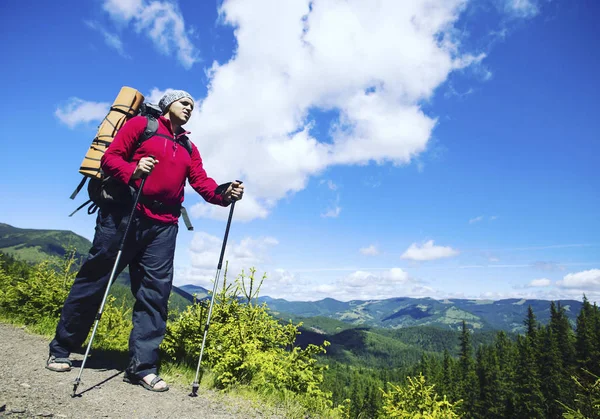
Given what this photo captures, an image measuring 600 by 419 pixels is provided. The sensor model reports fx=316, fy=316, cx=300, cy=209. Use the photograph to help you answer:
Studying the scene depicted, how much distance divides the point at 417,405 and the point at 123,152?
9274 mm

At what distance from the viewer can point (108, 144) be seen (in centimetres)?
428

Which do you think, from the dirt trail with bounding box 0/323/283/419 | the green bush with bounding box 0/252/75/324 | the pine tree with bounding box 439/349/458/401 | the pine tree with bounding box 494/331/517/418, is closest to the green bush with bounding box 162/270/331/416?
the dirt trail with bounding box 0/323/283/419

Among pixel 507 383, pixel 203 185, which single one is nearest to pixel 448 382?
pixel 507 383

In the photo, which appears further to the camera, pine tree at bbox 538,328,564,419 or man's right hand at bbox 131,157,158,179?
pine tree at bbox 538,328,564,419

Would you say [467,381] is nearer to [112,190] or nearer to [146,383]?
[146,383]

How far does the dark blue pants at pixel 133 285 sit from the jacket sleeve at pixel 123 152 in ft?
2.02

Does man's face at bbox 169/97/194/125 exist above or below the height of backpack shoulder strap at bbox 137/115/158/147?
above

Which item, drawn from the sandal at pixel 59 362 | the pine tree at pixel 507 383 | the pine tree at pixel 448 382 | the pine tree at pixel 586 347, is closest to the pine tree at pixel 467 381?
the pine tree at pixel 448 382

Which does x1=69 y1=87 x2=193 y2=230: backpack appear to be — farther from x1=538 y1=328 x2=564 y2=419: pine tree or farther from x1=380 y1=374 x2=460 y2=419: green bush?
x1=538 y1=328 x2=564 y2=419: pine tree

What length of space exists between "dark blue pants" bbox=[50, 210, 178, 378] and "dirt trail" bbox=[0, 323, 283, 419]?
0.34 metres

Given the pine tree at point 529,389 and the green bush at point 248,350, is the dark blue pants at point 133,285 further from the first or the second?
the pine tree at point 529,389

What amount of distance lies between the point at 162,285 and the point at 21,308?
569cm

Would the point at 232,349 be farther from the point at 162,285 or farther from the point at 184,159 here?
the point at 184,159

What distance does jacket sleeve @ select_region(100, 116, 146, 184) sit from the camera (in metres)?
3.72
